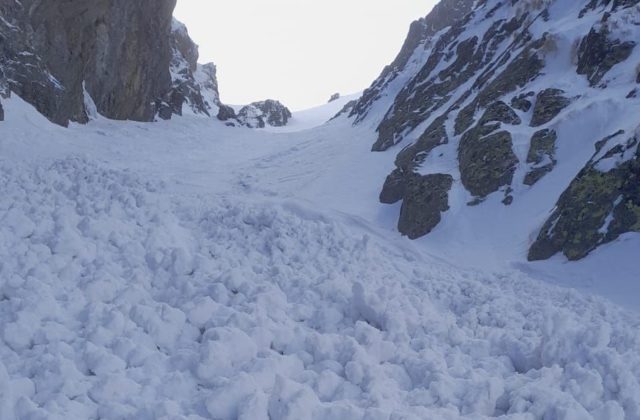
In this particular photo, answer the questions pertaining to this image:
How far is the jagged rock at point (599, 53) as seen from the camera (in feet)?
50.9

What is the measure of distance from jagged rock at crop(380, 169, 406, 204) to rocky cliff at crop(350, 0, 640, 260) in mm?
32

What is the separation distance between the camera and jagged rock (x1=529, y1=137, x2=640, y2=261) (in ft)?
34.3

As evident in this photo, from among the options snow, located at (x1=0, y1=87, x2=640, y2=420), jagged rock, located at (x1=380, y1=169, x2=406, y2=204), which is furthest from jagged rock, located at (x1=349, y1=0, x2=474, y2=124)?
snow, located at (x1=0, y1=87, x2=640, y2=420)

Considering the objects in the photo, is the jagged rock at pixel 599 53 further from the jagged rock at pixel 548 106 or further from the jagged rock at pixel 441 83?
the jagged rock at pixel 441 83

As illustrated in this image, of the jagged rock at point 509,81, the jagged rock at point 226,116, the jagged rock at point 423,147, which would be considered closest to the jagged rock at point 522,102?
the jagged rock at point 509,81

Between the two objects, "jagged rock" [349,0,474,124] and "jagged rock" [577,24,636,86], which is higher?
"jagged rock" [349,0,474,124]

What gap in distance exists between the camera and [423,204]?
14148mm

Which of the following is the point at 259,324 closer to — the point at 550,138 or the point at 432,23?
the point at 550,138

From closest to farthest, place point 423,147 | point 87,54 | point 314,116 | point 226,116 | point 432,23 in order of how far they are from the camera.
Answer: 1. point 423,147
2. point 87,54
3. point 226,116
4. point 432,23
5. point 314,116

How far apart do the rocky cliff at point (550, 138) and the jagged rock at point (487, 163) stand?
3 cm

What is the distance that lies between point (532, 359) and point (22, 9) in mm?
21901

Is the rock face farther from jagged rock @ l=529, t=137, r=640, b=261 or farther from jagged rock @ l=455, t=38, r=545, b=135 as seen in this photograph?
jagged rock @ l=529, t=137, r=640, b=261

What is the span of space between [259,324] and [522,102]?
12.9 m

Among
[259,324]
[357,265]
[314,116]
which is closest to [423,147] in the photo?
[357,265]
